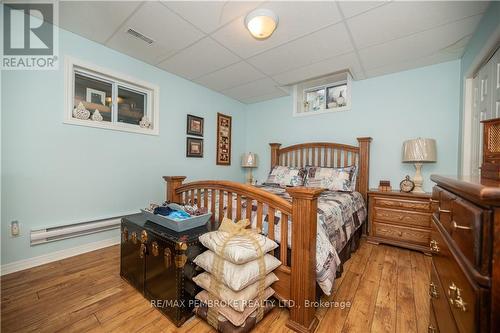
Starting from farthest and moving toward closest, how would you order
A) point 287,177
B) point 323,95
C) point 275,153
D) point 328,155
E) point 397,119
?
point 275,153, point 323,95, point 328,155, point 287,177, point 397,119

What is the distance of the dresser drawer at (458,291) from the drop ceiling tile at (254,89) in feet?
9.69

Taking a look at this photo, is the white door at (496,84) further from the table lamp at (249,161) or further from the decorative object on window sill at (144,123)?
the decorative object on window sill at (144,123)

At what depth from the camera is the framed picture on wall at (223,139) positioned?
379 cm

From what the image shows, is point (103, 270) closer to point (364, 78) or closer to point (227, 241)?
point (227, 241)

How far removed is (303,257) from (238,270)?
0.39m

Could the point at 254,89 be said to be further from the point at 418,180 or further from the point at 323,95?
the point at 418,180

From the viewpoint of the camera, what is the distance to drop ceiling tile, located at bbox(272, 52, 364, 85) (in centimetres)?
254

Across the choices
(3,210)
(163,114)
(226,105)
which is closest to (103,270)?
(3,210)

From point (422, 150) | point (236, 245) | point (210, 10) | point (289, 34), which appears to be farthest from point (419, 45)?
point (236, 245)

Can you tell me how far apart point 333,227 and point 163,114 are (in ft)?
8.63

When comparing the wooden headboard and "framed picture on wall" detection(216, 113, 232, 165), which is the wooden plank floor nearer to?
the wooden headboard

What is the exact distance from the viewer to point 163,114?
116 inches

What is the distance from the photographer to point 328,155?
331 cm

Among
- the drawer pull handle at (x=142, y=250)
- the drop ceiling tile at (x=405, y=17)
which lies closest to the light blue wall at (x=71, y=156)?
the drawer pull handle at (x=142, y=250)
